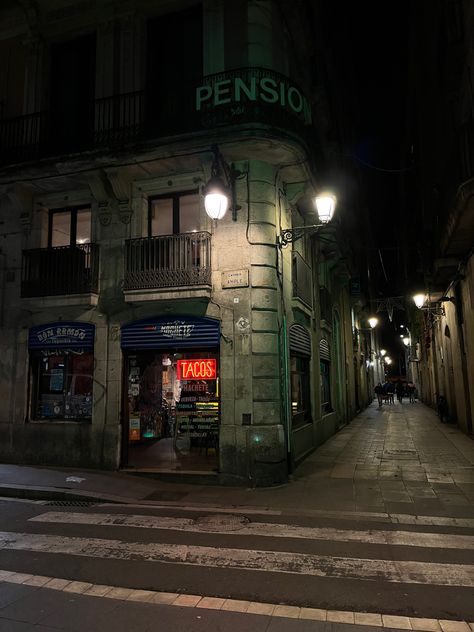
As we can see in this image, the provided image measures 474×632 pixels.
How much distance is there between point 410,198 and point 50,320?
27998 mm

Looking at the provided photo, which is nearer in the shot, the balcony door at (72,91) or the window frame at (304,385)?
the balcony door at (72,91)

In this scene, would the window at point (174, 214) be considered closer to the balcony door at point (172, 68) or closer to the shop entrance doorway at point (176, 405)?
the balcony door at point (172, 68)

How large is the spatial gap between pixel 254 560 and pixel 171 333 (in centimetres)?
602

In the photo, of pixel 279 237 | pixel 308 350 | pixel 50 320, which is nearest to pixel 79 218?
pixel 50 320

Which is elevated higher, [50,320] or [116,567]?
[50,320]

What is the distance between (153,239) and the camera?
10.9 metres

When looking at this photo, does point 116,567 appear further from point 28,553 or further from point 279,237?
point 279,237

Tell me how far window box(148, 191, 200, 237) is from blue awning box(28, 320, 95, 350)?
2.90 metres

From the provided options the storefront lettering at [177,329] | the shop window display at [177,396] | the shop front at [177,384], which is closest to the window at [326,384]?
the shop window display at [177,396]

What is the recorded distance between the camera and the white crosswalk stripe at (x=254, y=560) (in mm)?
5004

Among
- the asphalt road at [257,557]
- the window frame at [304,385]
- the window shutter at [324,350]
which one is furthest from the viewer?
the window shutter at [324,350]

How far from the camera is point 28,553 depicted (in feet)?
18.7

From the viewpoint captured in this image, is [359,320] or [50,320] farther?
[359,320]

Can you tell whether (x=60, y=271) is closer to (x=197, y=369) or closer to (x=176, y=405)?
(x=197, y=369)
